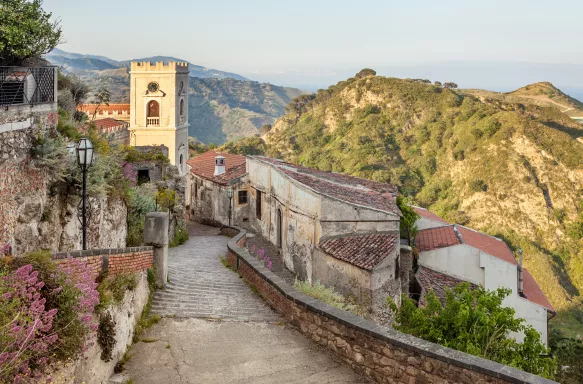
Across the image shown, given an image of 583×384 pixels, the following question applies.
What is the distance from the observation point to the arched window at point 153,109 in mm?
50594

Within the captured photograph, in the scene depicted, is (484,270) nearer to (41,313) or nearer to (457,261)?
(457,261)

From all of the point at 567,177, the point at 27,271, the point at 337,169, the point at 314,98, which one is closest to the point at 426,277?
the point at 27,271

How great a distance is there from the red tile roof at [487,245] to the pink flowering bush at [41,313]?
22183 mm

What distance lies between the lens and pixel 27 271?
562 centimetres

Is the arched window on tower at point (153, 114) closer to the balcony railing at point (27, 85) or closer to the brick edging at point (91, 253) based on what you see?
the balcony railing at point (27, 85)

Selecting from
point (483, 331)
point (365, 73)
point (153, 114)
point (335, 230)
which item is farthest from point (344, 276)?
point (365, 73)

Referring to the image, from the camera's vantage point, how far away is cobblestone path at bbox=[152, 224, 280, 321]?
928 cm

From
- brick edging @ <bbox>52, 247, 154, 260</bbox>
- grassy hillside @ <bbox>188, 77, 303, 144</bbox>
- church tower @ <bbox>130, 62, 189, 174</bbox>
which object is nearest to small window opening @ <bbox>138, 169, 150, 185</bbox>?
brick edging @ <bbox>52, 247, 154, 260</bbox>

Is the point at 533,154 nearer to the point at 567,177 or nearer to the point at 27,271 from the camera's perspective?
the point at 567,177

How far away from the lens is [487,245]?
91.9 ft

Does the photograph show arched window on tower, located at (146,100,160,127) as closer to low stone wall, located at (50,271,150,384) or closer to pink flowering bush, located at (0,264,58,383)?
low stone wall, located at (50,271,150,384)

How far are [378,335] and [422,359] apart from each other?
67 cm

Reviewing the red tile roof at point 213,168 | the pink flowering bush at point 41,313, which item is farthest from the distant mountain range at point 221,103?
the pink flowering bush at point 41,313

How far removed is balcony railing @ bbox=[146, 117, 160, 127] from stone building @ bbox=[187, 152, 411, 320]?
95.3 ft
